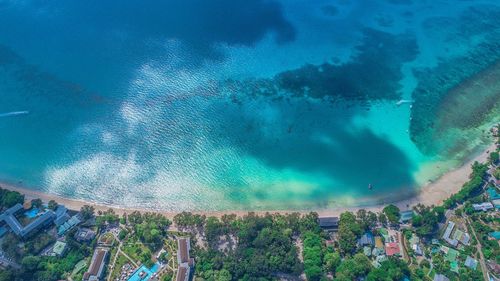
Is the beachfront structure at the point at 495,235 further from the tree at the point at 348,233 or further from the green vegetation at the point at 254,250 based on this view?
the green vegetation at the point at 254,250

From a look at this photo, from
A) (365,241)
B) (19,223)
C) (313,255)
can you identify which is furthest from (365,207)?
(19,223)

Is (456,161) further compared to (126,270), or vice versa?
(456,161)

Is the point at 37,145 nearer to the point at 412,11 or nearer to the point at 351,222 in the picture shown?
the point at 351,222

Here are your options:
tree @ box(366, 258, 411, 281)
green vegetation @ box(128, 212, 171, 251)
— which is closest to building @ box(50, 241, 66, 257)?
green vegetation @ box(128, 212, 171, 251)

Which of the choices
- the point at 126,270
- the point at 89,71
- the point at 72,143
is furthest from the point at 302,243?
the point at 89,71

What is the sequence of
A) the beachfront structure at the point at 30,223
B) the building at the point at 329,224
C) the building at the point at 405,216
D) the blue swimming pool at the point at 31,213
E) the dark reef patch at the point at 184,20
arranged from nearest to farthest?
the beachfront structure at the point at 30,223
the building at the point at 329,224
the blue swimming pool at the point at 31,213
the building at the point at 405,216
the dark reef patch at the point at 184,20

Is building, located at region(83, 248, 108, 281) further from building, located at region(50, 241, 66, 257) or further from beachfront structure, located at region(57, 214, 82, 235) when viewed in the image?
beachfront structure, located at region(57, 214, 82, 235)

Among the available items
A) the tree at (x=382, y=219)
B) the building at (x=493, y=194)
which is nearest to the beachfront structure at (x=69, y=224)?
the tree at (x=382, y=219)
